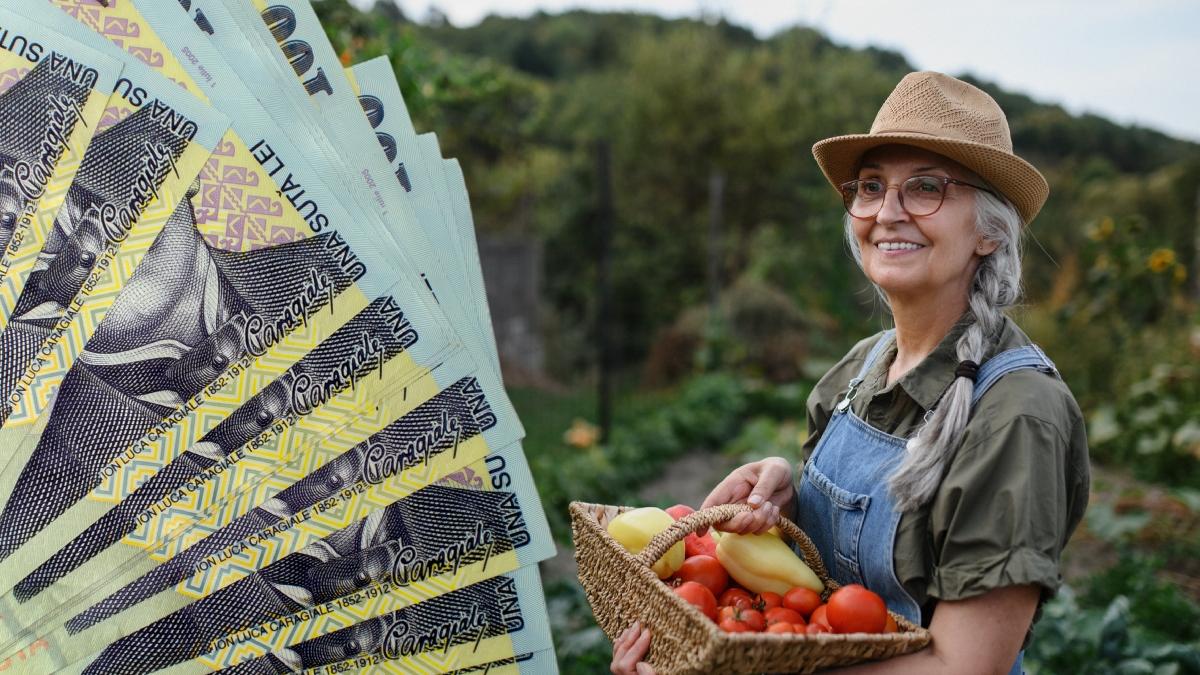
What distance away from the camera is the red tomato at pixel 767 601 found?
5.06ft

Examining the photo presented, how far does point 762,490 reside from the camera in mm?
1787

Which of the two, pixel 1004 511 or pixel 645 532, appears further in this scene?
pixel 645 532

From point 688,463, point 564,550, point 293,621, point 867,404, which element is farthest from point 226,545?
point 688,463

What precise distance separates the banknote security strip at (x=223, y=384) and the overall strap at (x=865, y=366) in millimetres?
736

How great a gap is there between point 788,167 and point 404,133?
14.7m

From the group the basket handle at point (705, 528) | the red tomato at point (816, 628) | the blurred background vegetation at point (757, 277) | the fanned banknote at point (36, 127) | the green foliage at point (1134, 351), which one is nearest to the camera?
the fanned banknote at point (36, 127)

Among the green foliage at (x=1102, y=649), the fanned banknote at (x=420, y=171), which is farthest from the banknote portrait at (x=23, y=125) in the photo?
the green foliage at (x=1102, y=649)

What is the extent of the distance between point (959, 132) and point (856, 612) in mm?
795

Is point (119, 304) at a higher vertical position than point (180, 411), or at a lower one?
higher

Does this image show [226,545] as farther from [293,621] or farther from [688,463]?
[688,463]

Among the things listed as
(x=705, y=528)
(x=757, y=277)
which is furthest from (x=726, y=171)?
(x=705, y=528)

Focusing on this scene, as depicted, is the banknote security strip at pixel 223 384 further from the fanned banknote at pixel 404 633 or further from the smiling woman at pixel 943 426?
the smiling woman at pixel 943 426

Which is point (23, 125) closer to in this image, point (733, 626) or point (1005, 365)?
point (733, 626)

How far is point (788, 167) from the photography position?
15.6 metres
